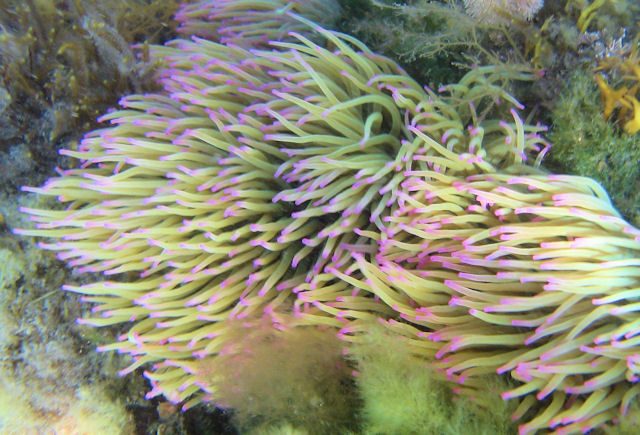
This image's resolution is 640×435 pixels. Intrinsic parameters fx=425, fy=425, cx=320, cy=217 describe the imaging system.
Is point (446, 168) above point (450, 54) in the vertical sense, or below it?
below

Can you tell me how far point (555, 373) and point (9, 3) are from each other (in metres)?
4.03

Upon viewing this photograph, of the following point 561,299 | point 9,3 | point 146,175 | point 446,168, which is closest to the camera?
point 561,299

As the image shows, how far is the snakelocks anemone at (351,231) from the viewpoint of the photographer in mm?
1696

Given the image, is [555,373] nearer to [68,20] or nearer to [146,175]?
[146,175]

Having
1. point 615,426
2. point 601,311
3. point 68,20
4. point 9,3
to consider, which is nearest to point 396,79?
point 601,311

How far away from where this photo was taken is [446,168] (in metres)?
2.05

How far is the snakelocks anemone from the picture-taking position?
1.70 m

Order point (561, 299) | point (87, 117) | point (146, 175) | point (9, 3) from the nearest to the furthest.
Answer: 1. point (561, 299)
2. point (146, 175)
3. point (87, 117)
4. point (9, 3)

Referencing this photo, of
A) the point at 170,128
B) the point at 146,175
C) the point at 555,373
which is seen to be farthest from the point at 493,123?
the point at 146,175

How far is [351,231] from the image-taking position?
6.98 ft

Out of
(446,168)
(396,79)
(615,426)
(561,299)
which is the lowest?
(615,426)

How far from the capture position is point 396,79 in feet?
7.26

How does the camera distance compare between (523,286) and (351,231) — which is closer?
(523,286)

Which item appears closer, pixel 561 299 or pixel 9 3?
pixel 561 299
